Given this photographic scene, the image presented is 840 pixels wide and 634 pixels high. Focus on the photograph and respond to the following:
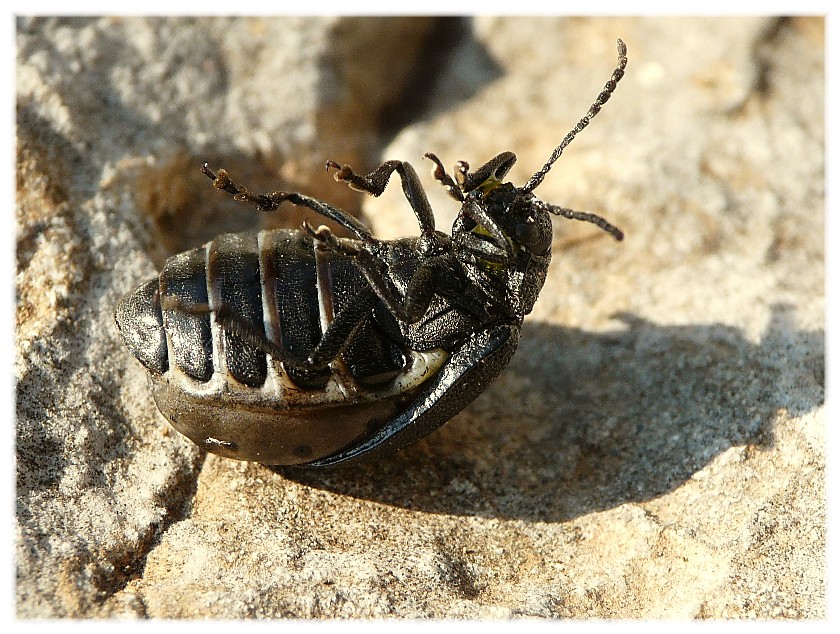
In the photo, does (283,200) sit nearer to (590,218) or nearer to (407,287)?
(407,287)

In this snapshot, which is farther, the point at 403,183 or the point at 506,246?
the point at 403,183

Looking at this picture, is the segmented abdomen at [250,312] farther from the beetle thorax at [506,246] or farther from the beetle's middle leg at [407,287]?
the beetle thorax at [506,246]

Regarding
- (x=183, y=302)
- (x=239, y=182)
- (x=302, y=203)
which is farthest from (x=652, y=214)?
(x=183, y=302)

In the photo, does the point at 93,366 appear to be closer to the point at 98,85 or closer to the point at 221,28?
the point at 98,85

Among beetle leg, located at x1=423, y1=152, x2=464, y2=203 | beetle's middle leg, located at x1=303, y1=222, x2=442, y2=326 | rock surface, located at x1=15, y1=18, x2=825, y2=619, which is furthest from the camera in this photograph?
beetle leg, located at x1=423, y1=152, x2=464, y2=203

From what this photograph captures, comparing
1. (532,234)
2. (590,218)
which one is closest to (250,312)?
(532,234)

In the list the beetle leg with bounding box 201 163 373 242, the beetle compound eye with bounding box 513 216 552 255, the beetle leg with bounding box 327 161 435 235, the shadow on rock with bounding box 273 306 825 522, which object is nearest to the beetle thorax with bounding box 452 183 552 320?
the beetle compound eye with bounding box 513 216 552 255

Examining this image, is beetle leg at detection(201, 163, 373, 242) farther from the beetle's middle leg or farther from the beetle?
the beetle's middle leg
